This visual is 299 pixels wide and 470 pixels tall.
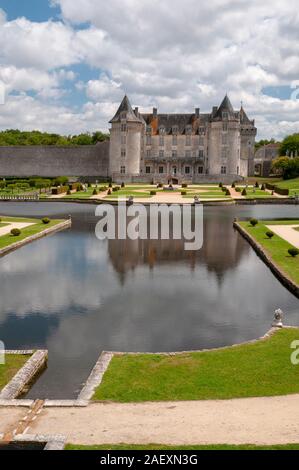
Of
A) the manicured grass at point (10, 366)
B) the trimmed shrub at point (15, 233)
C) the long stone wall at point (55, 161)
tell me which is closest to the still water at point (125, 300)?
the manicured grass at point (10, 366)

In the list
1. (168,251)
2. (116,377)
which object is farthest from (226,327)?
(168,251)

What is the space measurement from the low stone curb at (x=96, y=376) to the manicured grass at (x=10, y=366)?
5.03 feet

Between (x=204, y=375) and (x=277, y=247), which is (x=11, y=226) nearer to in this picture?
(x=277, y=247)

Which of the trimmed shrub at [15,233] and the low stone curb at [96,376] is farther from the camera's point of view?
the trimmed shrub at [15,233]

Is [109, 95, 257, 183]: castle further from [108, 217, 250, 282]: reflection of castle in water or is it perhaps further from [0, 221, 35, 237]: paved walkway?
[108, 217, 250, 282]: reflection of castle in water

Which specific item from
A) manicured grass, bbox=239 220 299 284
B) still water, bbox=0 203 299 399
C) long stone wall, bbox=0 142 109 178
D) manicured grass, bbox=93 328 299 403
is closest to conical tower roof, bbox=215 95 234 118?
long stone wall, bbox=0 142 109 178

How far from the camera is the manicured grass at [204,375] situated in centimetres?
884

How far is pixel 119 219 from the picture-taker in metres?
34.8

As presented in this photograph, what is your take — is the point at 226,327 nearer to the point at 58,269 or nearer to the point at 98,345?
the point at 98,345

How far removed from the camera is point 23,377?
386 inches

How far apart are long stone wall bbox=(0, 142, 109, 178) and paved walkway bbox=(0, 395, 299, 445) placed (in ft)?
245

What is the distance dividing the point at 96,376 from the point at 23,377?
1387 mm

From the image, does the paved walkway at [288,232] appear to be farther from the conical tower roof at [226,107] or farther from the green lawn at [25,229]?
the conical tower roof at [226,107]

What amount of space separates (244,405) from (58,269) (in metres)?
12.3
